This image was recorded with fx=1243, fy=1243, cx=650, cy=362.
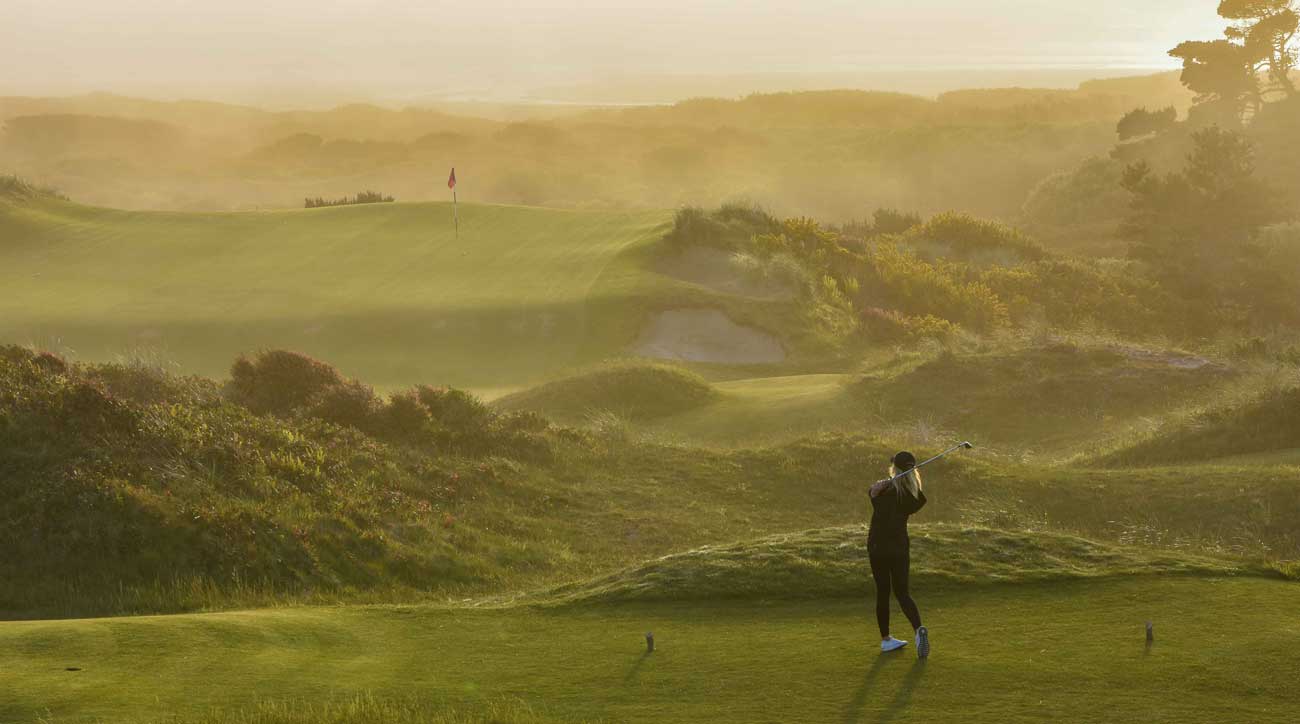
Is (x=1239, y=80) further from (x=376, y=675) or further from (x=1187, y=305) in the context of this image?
(x=376, y=675)

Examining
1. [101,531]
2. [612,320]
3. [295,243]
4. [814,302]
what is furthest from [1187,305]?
[101,531]

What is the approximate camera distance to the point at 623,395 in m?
40.4

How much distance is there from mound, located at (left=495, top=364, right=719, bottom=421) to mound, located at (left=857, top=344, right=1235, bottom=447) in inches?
224

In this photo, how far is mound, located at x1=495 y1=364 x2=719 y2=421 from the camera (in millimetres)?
39500

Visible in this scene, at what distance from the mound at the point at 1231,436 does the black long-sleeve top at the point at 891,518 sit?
20529mm

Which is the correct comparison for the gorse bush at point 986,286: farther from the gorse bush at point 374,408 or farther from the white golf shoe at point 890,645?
the white golf shoe at point 890,645

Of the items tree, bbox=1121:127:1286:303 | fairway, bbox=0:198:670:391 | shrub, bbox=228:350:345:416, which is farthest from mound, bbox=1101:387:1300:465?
tree, bbox=1121:127:1286:303

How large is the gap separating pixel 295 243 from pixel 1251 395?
44.7 meters

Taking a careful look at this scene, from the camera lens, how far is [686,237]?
197 ft

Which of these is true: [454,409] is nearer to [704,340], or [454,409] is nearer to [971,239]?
[704,340]

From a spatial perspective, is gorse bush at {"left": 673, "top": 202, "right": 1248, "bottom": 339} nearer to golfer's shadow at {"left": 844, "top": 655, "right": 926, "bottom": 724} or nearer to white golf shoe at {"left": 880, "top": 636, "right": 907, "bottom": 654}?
white golf shoe at {"left": 880, "top": 636, "right": 907, "bottom": 654}

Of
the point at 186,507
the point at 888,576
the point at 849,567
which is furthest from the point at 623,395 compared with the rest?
the point at 888,576

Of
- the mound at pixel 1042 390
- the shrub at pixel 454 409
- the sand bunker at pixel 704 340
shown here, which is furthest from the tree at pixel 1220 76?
the shrub at pixel 454 409

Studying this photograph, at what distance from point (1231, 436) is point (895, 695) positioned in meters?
23.3
